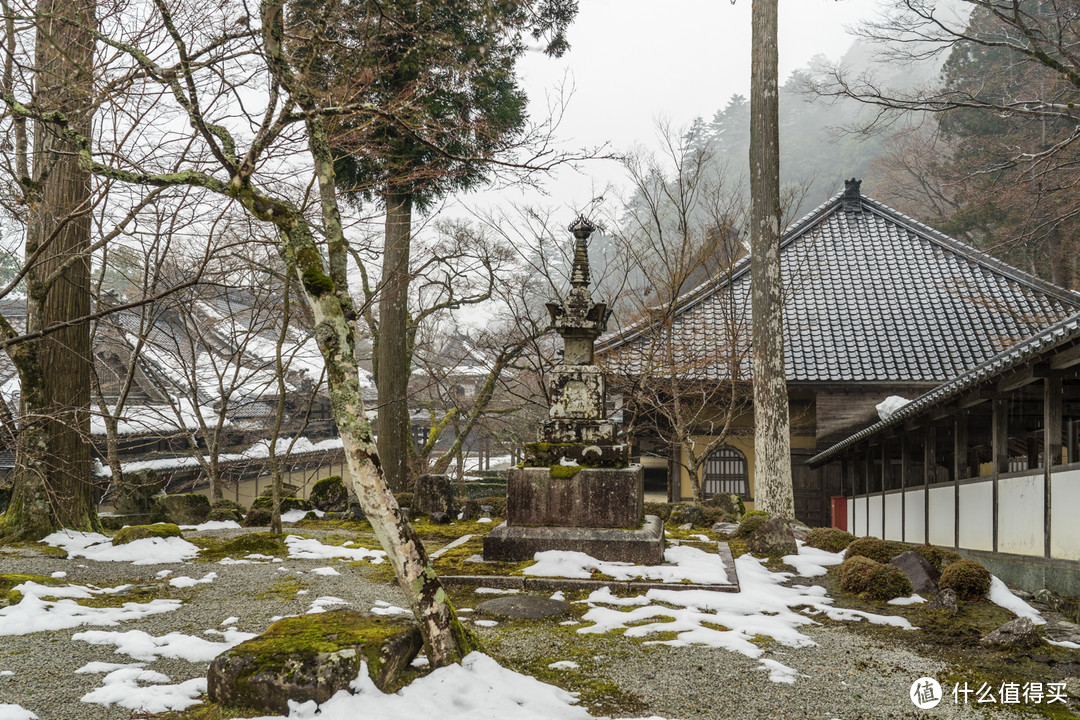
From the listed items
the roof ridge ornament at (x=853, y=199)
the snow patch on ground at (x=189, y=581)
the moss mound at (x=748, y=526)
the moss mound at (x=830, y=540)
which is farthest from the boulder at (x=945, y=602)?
the roof ridge ornament at (x=853, y=199)

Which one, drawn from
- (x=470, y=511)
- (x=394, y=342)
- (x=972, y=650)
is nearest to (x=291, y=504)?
(x=394, y=342)

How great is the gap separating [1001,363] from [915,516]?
16.6 ft

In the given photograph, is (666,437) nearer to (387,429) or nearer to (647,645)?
(387,429)

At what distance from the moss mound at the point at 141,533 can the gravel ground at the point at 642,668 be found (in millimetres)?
2301

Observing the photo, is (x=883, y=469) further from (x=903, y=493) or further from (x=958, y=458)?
(x=958, y=458)

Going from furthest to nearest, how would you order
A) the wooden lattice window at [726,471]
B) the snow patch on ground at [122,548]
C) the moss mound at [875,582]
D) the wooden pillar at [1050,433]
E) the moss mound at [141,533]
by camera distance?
the wooden lattice window at [726,471], the moss mound at [141,533], the snow patch on ground at [122,548], the wooden pillar at [1050,433], the moss mound at [875,582]

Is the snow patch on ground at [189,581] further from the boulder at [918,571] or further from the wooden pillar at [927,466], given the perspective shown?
the wooden pillar at [927,466]

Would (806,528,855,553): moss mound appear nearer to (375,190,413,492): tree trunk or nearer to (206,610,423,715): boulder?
(206,610,423,715): boulder

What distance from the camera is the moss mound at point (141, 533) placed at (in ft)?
24.2

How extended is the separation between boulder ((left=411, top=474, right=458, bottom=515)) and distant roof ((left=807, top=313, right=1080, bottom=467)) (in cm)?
654

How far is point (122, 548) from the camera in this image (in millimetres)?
7195

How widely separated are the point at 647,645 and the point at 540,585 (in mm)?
1713

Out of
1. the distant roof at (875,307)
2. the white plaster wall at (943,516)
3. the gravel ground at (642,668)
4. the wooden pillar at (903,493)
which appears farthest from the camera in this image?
the distant roof at (875,307)

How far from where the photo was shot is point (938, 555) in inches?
273
